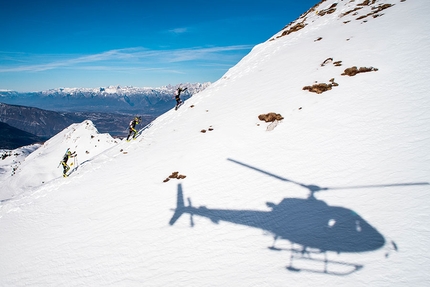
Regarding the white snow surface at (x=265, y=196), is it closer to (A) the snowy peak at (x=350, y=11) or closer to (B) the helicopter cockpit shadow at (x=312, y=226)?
(B) the helicopter cockpit shadow at (x=312, y=226)

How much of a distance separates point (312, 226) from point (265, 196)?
2.34 m

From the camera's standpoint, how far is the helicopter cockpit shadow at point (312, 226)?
18.2 feet

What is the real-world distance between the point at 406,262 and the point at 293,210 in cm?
318

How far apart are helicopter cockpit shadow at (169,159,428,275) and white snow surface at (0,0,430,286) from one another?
0.05m

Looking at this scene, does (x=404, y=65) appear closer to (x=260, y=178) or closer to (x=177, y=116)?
(x=260, y=178)

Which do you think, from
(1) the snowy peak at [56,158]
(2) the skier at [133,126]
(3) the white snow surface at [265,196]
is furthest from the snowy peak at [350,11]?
(1) the snowy peak at [56,158]

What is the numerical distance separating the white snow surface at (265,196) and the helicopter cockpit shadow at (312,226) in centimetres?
5

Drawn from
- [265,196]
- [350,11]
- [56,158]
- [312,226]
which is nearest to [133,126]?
[265,196]

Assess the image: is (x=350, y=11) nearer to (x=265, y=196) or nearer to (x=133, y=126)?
(x=133, y=126)

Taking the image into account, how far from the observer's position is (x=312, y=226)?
262 inches

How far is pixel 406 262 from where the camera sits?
15.8 feet

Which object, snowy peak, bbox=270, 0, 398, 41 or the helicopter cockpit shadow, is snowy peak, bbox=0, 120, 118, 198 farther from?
snowy peak, bbox=270, 0, 398, 41

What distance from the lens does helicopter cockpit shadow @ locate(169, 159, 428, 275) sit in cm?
556

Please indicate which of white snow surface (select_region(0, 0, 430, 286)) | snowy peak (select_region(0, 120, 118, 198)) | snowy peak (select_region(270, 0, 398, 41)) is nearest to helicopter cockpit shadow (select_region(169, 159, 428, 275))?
white snow surface (select_region(0, 0, 430, 286))
